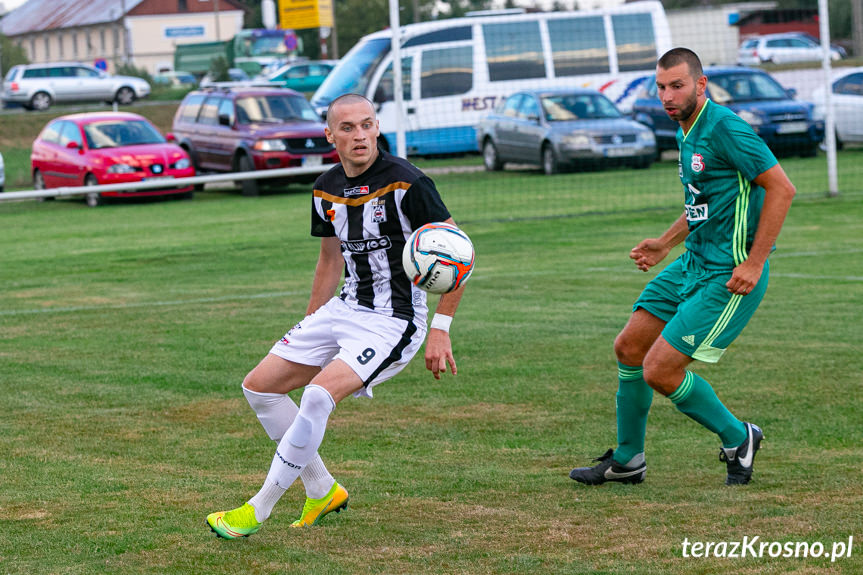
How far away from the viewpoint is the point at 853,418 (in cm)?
736

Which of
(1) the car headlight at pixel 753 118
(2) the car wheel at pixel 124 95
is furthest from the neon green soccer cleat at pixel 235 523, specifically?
(2) the car wheel at pixel 124 95

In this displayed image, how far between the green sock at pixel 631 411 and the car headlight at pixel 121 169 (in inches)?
805

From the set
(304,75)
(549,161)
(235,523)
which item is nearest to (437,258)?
(235,523)

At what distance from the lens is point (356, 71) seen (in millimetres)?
31125

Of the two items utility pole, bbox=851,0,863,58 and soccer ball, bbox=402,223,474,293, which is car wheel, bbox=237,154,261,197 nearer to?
utility pole, bbox=851,0,863,58

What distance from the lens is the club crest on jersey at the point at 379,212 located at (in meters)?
5.60

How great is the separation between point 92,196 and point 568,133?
32.0 feet

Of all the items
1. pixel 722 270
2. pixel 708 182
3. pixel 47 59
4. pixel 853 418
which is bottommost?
pixel 853 418

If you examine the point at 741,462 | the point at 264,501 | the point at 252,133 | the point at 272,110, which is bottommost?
the point at 741,462

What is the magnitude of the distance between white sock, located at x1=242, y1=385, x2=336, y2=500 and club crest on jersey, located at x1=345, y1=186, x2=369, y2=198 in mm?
925

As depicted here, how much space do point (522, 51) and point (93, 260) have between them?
16047 mm

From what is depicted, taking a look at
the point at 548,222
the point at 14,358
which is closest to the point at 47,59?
the point at 548,222

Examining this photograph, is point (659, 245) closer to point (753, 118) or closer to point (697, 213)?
point (697, 213)

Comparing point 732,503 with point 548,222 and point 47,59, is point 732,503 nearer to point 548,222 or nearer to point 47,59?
point 548,222
